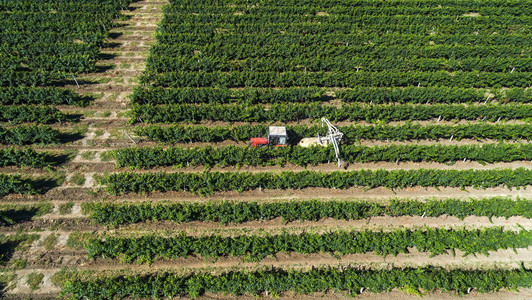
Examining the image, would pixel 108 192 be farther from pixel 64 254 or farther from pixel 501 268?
pixel 501 268

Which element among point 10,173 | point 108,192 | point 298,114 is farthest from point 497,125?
point 10,173

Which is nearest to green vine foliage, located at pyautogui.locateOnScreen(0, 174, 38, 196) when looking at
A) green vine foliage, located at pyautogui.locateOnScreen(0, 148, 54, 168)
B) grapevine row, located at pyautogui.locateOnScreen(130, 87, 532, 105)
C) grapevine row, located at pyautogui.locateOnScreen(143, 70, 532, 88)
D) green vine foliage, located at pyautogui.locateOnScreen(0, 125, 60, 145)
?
green vine foliage, located at pyautogui.locateOnScreen(0, 148, 54, 168)

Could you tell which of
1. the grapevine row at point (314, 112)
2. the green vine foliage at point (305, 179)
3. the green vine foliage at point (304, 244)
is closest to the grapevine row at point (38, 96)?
the grapevine row at point (314, 112)

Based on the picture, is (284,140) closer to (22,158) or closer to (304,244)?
(304,244)

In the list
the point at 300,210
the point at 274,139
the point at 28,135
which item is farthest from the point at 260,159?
the point at 28,135

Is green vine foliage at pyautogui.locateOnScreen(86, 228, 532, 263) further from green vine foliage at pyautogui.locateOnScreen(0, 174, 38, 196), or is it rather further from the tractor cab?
the tractor cab
